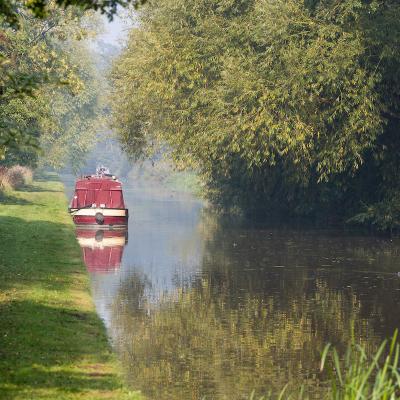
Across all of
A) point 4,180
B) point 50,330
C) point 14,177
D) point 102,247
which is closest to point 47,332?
point 50,330

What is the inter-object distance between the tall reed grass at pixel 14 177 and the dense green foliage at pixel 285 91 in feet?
45.4

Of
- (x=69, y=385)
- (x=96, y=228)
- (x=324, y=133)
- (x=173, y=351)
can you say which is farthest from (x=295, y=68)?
(x=69, y=385)

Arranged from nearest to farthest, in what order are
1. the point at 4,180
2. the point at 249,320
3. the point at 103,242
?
1. the point at 249,320
2. the point at 103,242
3. the point at 4,180

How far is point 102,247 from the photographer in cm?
3191

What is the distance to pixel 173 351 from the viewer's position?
48.5 feet

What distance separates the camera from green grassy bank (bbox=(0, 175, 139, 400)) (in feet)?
36.7

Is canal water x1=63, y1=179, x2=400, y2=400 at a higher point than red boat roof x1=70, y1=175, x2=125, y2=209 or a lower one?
lower

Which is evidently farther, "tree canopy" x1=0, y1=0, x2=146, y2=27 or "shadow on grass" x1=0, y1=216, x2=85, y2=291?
"shadow on grass" x1=0, y1=216, x2=85, y2=291

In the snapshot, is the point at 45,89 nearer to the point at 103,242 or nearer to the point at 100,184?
the point at 100,184

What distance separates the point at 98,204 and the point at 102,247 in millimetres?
8687

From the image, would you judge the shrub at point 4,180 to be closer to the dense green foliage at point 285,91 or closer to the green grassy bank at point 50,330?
the dense green foliage at point 285,91

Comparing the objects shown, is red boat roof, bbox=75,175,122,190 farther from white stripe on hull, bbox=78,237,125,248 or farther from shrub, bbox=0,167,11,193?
shrub, bbox=0,167,11,193

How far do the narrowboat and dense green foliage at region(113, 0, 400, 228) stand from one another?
3.16 meters

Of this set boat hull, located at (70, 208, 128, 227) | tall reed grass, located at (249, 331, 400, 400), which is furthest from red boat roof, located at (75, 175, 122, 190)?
tall reed grass, located at (249, 331, 400, 400)
